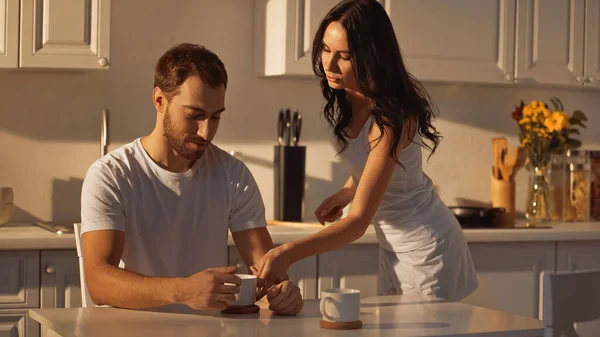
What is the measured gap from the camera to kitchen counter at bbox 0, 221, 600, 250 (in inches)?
119

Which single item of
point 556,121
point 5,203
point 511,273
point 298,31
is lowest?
point 511,273

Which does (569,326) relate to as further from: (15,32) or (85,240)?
(15,32)

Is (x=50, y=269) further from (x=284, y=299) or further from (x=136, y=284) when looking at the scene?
(x=284, y=299)

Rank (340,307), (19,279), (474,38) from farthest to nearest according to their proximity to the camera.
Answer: (474,38) < (19,279) < (340,307)

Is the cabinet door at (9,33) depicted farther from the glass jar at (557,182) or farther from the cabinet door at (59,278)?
the glass jar at (557,182)

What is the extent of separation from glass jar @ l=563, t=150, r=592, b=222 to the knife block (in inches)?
46.2

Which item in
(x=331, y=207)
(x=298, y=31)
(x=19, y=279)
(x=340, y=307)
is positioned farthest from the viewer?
(x=298, y=31)

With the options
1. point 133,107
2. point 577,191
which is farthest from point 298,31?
point 577,191

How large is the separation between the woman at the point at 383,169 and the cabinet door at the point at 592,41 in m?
1.51

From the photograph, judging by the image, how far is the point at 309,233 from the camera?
10.7 feet

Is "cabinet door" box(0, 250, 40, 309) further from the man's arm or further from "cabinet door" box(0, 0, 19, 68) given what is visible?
the man's arm

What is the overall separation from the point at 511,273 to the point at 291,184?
35.1 inches

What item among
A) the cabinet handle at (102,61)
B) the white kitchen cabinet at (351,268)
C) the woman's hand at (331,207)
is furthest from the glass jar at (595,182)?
the cabinet handle at (102,61)

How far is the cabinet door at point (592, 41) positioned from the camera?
3906 millimetres
